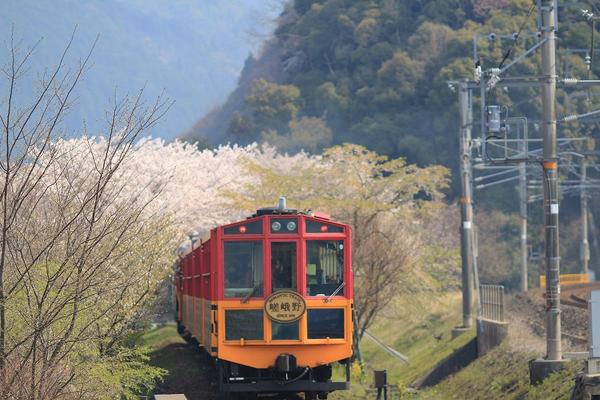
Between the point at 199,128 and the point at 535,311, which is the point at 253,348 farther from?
the point at 199,128

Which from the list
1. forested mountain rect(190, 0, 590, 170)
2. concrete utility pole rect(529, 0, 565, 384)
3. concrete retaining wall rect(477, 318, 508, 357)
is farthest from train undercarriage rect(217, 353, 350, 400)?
forested mountain rect(190, 0, 590, 170)

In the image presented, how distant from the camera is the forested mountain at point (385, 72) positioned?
5225 cm

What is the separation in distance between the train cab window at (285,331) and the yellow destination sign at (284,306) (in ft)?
0.25

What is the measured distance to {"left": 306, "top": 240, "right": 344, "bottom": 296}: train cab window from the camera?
1620cm

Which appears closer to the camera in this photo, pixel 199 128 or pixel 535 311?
pixel 535 311

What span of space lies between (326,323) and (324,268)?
75 cm

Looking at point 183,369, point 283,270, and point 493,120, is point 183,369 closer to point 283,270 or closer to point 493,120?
point 283,270

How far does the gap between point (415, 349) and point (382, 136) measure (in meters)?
24.6

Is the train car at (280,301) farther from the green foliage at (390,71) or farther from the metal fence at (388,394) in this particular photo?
the green foliage at (390,71)

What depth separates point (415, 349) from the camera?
32.8 metres

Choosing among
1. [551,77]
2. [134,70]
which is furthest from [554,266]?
[134,70]

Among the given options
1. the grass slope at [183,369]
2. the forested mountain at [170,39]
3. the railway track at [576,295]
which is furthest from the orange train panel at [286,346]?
the forested mountain at [170,39]

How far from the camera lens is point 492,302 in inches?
965

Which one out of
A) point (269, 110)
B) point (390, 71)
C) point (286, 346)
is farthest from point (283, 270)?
point (269, 110)
